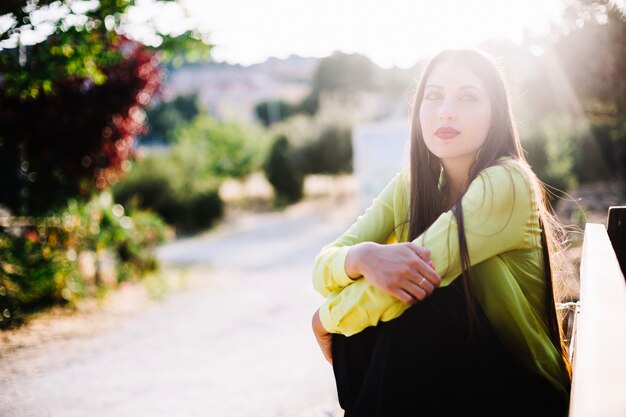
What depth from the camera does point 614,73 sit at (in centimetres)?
502

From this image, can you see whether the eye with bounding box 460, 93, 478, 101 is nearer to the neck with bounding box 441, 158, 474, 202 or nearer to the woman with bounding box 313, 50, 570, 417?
the woman with bounding box 313, 50, 570, 417

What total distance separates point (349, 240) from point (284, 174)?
17394 mm

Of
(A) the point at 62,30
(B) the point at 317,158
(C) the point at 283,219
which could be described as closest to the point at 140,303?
(A) the point at 62,30

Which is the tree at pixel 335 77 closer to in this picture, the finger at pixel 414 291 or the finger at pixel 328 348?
the finger at pixel 328 348

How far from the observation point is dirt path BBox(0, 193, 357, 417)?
3.51m

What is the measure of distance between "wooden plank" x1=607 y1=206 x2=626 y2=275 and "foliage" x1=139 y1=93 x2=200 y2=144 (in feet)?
130

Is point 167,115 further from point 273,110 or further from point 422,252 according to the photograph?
point 422,252

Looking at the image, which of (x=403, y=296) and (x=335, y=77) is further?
(x=335, y=77)

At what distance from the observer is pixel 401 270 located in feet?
5.65

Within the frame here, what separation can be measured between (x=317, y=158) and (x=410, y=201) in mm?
17038

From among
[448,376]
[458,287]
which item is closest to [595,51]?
[458,287]

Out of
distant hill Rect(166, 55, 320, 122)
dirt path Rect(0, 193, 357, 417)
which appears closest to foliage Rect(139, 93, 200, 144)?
distant hill Rect(166, 55, 320, 122)

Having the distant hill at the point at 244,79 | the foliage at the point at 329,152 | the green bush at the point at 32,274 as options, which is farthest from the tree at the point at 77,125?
the distant hill at the point at 244,79

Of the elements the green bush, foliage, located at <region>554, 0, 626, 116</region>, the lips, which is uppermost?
foliage, located at <region>554, 0, 626, 116</region>
